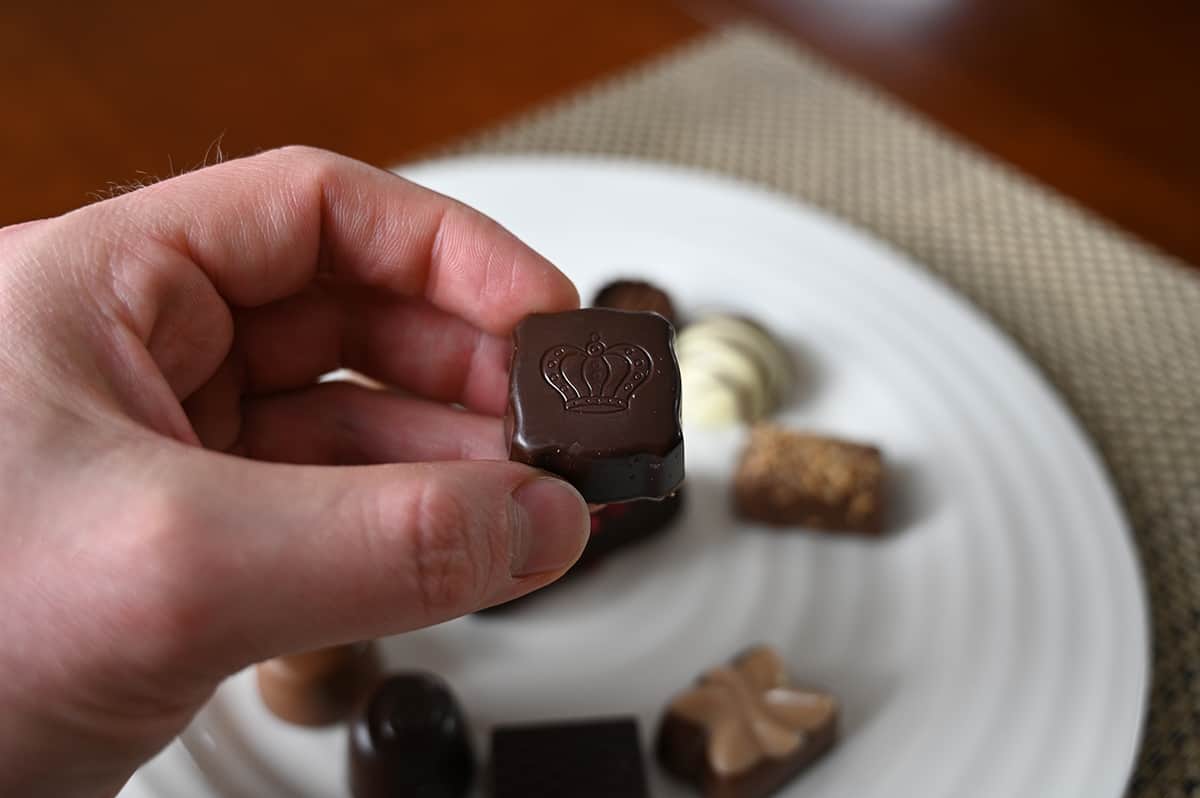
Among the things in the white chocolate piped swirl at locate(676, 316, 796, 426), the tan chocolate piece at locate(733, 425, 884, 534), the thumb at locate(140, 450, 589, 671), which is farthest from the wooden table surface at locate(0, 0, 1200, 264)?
the thumb at locate(140, 450, 589, 671)

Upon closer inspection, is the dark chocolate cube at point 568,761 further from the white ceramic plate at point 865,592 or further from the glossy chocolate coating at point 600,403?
the glossy chocolate coating at point 600,403

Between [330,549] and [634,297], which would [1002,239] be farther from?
[330,549]

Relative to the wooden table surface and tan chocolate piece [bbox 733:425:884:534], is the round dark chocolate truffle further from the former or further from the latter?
the wooden table surface

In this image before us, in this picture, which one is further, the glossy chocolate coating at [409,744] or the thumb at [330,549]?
the glossy chocolate coating at [409,744]

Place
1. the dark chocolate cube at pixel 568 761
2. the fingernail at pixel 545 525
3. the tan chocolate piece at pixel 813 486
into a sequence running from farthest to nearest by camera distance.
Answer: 1. the tan chocolate piece at pixel 813 486
2. the dark chocolate cube at pixel 568 761
3. the fingernail at pixel 545 525

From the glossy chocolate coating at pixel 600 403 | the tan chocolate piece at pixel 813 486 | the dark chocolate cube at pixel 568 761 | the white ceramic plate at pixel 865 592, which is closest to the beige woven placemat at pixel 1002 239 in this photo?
the white ceramic plate at pixel 865 592

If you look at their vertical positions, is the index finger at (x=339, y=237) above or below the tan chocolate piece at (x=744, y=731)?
above
